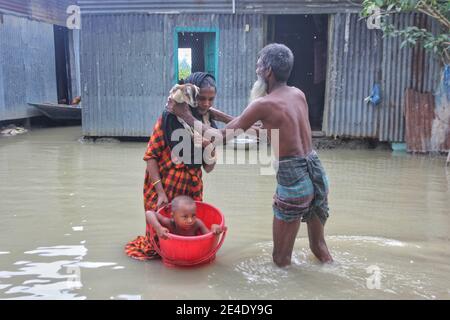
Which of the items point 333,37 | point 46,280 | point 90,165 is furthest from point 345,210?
point 333,37

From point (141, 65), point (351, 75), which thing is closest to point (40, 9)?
point (141, 65)

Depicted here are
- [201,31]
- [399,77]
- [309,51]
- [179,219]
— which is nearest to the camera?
[179,219]

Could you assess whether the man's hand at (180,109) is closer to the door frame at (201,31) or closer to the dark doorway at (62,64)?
the door frame at (201,31)

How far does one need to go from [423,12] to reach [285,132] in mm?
6047

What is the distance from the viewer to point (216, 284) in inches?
142

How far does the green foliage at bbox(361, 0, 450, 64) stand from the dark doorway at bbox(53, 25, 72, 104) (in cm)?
1026

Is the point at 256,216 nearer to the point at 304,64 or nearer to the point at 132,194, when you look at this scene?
the point at 132,194

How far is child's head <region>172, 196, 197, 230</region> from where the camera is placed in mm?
3668

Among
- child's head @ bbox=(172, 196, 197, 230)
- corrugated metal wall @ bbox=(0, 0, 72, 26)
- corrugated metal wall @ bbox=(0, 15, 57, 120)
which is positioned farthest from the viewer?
corrugated metal wall @ bbox=(0, 0, 72, 26)

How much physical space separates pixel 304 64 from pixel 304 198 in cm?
937

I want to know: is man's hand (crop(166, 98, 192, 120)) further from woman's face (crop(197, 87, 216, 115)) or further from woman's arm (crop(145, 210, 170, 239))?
woman's arm (crop(145, 210, 170, 239))

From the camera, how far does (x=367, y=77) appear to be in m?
9.87

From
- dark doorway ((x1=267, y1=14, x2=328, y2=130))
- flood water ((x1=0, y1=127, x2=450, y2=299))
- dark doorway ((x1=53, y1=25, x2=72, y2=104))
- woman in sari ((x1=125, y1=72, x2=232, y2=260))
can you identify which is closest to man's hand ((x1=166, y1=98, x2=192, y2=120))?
woman in sari ((x1=125, y1=72, x2=232, y2=260))

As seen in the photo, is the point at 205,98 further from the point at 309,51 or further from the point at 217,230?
the point at 309,51
